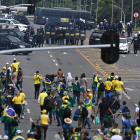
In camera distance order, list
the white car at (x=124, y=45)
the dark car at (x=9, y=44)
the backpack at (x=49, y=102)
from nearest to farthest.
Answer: the backpack at (x=49, y=102), the dark car at (x=9, y=44), the white car at (x=124, y=45)

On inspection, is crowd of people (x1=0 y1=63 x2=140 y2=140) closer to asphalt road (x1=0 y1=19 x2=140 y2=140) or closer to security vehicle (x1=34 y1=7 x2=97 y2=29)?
asphalt road (x1=0 y1=19 x2=140 y2=140)

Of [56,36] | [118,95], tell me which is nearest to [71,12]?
[56,36]

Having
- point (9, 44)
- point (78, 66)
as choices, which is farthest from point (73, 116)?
point (9, 44)

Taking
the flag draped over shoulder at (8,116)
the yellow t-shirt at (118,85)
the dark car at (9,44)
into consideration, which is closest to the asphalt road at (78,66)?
the dark car at (9,44)

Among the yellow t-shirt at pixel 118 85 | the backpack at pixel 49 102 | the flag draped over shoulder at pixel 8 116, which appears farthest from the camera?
the yellow t-shirt at pixel 118 85

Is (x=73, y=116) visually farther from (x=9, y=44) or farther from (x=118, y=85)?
(x=9, y=44)

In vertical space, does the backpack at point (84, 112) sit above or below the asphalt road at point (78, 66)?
above

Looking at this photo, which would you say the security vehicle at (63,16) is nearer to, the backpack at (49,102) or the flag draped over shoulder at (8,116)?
the backpack at (49,102)

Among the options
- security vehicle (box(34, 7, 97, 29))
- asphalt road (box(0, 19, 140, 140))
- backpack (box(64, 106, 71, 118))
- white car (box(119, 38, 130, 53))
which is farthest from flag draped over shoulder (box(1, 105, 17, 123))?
security vehicle (box(34, 7, 97, 29))

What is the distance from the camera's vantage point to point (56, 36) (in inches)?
1775

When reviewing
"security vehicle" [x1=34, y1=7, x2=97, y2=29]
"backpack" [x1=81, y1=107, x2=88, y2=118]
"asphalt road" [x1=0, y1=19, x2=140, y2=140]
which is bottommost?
"asphalt road" [x1=0, y1=19, x2=140, y2=140]

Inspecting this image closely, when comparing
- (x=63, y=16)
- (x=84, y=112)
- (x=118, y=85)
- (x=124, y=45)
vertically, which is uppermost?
(x=63, y=16)

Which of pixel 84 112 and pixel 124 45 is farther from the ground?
pixel 124 45

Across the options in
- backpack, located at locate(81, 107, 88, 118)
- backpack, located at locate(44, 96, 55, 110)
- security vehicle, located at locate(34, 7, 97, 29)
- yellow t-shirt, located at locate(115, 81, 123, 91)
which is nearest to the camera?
backpack, located at locate(81, 107, 88, 118)
